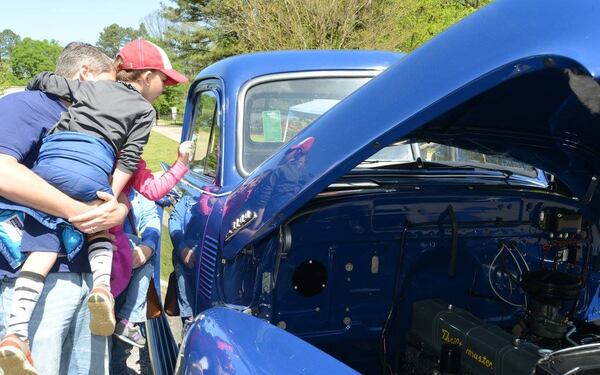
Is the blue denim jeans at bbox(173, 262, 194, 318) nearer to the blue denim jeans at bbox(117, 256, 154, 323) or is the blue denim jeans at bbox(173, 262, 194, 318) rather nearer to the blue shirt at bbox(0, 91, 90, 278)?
the blue denim jeans at bbox(117, 256, 154, 323)

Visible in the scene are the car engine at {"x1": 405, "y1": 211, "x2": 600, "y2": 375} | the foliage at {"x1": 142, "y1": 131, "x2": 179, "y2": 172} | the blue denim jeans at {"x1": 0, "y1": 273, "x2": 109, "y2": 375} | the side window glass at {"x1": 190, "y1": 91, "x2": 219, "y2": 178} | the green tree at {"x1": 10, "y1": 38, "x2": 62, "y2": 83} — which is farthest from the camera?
the green tree at {"x1": 10, "y1": 38, "x2": 62, "y2": 83}

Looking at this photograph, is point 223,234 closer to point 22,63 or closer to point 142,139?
point 142,139

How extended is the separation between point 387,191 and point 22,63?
A: 75.0 m

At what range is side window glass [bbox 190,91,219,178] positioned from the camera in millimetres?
3203

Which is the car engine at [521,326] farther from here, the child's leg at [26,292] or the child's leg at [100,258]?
the child's leg at [26,292]

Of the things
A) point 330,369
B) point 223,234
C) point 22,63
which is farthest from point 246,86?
point 22,63

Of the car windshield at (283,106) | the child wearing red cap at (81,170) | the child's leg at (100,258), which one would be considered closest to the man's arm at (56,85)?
the child wearing red cap at (81,170)

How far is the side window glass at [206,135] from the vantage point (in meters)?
3.20

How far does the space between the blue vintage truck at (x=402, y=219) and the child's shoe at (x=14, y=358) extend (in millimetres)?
525

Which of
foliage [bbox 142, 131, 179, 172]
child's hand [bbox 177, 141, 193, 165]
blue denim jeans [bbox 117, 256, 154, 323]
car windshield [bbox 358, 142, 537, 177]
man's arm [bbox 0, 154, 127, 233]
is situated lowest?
foliage [bbox 142, 131, 179, 172]

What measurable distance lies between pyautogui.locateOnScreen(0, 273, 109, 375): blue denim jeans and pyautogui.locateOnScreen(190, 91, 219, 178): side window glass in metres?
1.07

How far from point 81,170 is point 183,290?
1048mm

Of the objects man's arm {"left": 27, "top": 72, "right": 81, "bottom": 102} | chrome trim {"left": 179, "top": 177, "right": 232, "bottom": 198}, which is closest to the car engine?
chrome trim {"left": 179, "top": 177, "right": 232, "bottom": 198}

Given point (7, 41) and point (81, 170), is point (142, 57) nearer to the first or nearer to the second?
point (81, 170)
